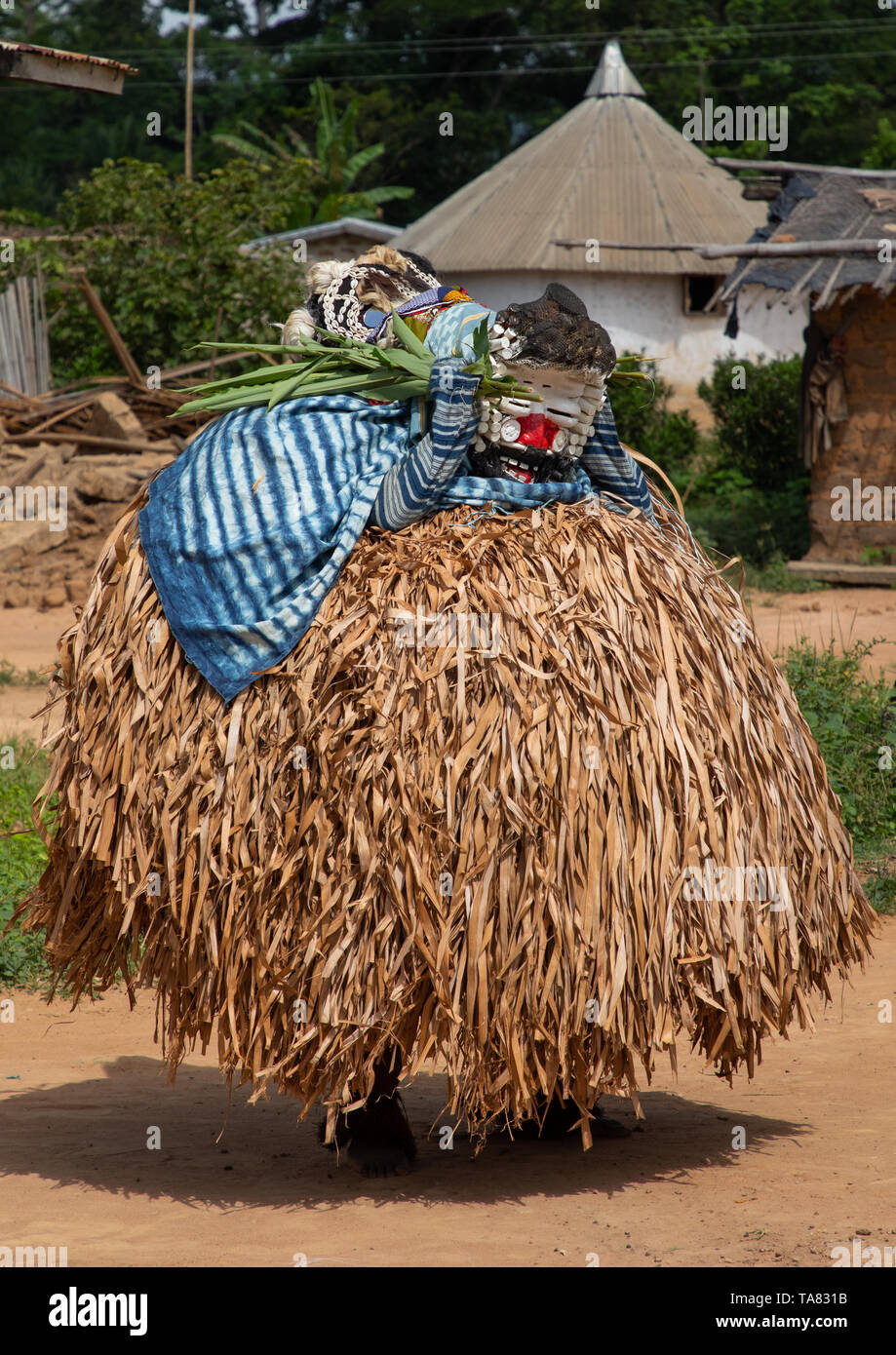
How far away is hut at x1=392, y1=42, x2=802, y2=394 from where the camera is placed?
2031 centimetres

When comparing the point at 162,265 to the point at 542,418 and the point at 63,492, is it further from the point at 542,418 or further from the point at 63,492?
the point at 542,418

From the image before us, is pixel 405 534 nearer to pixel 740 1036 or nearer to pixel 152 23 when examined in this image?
pixel 740 1036

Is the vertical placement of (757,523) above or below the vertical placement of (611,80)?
below

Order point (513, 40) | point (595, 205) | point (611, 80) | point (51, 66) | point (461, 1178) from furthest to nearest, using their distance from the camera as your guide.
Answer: point (513, 40) < point (611, 80) < point (595, 205) < point (51, 66) < point (461, 1178)

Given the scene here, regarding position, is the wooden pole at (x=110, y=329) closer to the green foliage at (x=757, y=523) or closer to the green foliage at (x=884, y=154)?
the green foliage at (x=757, y=523)

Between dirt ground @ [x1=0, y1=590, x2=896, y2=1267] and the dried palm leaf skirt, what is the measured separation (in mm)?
298

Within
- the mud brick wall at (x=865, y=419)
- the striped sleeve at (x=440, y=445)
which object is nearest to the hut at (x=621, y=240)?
the mud brick wall at (x=865, y=419)

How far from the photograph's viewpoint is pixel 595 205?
21.0 metres

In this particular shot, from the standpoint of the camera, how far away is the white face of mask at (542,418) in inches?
133

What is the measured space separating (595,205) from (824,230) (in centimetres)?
979

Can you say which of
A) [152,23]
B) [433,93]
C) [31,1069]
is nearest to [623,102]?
[433,93]

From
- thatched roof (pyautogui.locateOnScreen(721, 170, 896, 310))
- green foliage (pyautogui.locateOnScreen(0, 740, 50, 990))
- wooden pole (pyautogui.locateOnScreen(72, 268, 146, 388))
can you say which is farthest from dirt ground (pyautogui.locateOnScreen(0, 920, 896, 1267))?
wooden pole (pyautogui.locateOnScreen(72, 268, 146, 388))

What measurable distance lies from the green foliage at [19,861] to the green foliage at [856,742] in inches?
129

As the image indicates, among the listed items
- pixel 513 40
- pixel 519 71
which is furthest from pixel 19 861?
pixel 513 40
